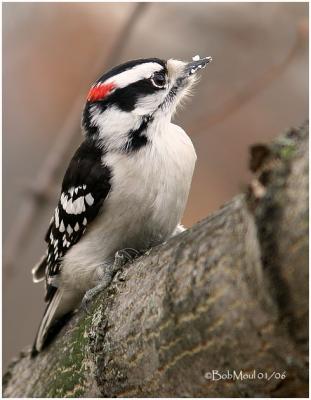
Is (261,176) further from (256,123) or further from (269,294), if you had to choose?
(256,123)

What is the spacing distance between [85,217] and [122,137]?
0.41m

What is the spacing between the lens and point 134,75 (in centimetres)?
296

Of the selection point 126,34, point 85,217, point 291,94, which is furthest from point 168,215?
point 291,94

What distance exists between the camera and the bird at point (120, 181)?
9.24 ft

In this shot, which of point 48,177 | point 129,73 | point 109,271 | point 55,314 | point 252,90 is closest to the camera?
point 109,271

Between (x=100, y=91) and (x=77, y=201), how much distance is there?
534 mm

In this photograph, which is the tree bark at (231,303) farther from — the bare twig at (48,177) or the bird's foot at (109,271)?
the bare twig at (48,177)

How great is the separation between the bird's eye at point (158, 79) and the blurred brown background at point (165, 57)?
0.83m

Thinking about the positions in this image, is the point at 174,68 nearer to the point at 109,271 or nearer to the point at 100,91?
the point at 100,91

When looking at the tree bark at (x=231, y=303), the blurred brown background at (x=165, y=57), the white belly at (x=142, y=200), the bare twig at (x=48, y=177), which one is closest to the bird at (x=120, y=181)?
the white belly at (x=142, y=200)

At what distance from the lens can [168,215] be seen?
2828 millimetres

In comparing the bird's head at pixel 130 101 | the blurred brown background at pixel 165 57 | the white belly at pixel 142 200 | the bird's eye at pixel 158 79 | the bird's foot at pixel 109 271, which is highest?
the blurred brown background at pixel 165 57

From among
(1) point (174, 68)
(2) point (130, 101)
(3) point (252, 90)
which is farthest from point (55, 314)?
(3) point (252, 90)

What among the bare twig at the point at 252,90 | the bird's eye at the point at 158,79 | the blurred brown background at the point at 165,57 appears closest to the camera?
the bird's eye at the point at 158,79
